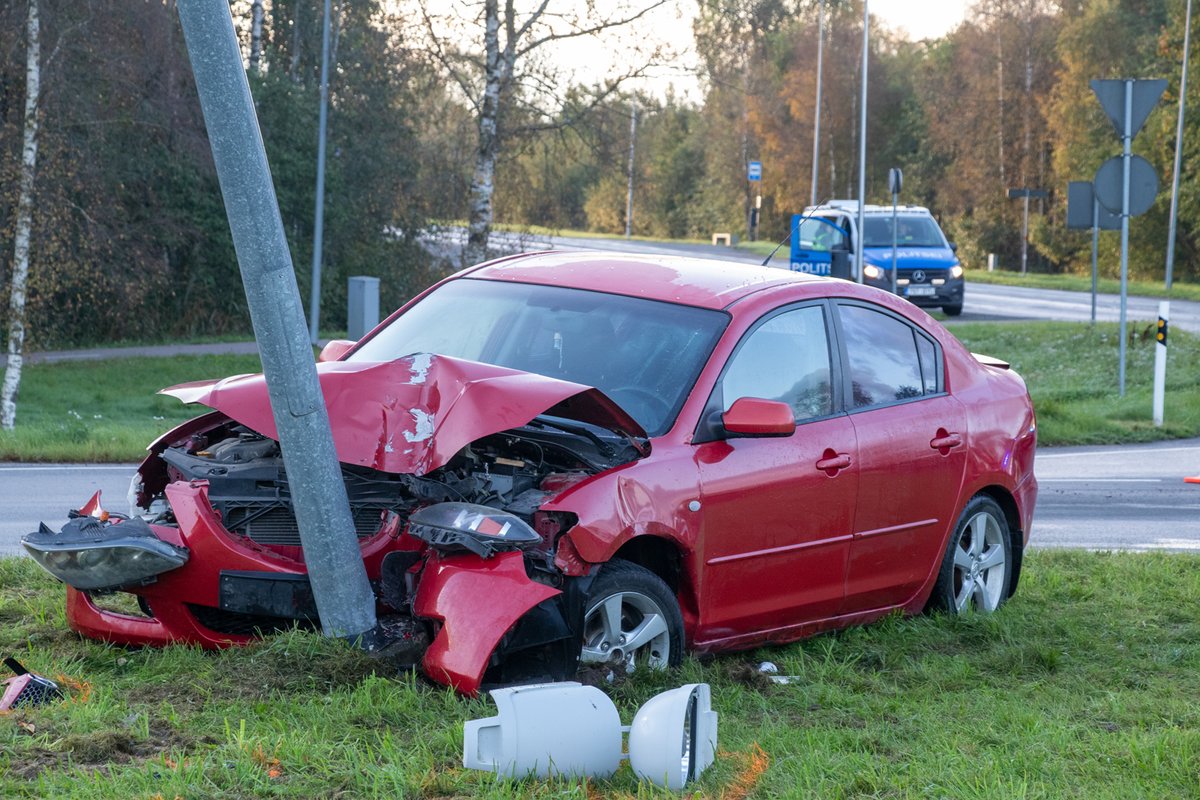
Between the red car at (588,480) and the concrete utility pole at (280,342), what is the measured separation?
0.60 ft

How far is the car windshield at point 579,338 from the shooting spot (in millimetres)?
6008

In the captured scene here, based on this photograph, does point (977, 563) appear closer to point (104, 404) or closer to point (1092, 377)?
point (1092, 377)

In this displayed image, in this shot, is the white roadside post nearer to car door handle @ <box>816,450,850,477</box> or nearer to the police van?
car door handle @ <box>816,450,850,477</box>

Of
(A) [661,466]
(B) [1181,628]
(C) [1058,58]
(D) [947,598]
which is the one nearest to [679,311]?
(A) [661,466]

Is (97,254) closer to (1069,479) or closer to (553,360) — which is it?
(1069,479)

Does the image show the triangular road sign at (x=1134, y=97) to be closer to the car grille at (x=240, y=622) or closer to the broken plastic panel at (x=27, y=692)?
the car grille at (x=240, y=622)

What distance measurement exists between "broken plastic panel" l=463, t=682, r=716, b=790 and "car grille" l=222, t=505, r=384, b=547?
1468 mm

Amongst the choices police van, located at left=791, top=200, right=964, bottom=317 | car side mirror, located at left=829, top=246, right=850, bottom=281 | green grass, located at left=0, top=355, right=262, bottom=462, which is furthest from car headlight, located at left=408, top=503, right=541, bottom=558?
police van, located at left=791, top=200, right=964, bottom=317

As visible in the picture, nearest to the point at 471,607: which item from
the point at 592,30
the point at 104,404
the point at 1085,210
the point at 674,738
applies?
the point at 674,738

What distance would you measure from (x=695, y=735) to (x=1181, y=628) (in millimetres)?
3688

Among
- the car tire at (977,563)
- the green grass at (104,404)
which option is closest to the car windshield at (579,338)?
the car tire at (977,563)

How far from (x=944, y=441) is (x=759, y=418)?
151 centimetres

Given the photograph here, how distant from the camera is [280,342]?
5348mm

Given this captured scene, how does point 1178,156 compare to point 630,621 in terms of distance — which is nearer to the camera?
point 630,621
